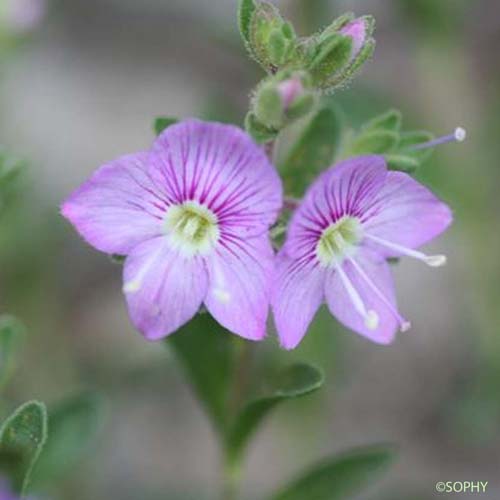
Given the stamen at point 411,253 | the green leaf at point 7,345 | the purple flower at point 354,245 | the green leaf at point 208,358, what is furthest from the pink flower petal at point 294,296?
the green leaf at point 7,345

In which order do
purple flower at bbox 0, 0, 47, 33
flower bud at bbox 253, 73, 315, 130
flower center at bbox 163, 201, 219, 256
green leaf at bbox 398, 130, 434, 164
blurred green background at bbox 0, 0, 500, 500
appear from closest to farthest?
flower bud at bbox 253, 73, 315, 130 → flower center at bbox 163, 201, 219, 256 → green leaf at bbox 398, 130, 434, 164 → purple flower at bbox 0, 0, 47, 33 → blurred green background at bbox 0, 0, 500, 500

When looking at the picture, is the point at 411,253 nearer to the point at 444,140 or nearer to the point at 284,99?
the point at 444,140

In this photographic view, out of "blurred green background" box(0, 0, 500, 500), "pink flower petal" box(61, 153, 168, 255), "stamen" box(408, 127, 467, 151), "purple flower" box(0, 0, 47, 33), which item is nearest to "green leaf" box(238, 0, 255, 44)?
"pink flower petal" box(61, 153, 168, 255)

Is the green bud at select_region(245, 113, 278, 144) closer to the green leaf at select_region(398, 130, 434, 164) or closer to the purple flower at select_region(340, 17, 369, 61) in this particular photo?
the purple flower at select_region(340, 17, 369, 61)

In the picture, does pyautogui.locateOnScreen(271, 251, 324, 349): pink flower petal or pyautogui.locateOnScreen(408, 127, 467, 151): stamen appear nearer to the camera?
pyautogui.locateOnScreen(271, 251, 324, 349): pink flower petal

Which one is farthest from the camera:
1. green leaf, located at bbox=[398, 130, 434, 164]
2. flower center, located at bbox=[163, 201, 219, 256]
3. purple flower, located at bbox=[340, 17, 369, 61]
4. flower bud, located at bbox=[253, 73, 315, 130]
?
green leaf, located at bbox=[398, 130, 434, 164]

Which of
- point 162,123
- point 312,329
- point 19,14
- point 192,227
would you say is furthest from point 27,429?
point 19,14
